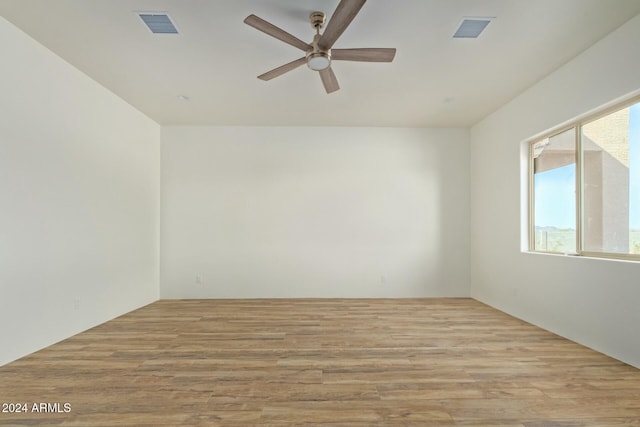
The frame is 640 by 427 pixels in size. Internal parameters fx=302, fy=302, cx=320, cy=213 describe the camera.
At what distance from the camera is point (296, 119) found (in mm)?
4828

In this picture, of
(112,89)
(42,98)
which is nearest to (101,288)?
(42,98)

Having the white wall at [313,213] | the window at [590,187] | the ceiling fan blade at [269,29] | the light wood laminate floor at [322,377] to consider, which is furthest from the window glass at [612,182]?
the ceiling fan blade at [269,29]

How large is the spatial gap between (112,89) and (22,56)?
1.07m

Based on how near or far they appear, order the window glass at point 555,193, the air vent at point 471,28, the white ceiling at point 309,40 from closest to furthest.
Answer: the white ceiling at point 309,40 < the air vent at point 471,28 < the window glass at point 555,193

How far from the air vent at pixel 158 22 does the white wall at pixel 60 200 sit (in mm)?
1206

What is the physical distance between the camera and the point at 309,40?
2773mm

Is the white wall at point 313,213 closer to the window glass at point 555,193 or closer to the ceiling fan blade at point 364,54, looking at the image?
the window glass at point 555,193

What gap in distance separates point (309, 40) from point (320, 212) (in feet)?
9.35

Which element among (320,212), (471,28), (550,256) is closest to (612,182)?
(550,256)

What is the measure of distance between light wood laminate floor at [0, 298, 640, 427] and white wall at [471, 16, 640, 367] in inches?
11.5

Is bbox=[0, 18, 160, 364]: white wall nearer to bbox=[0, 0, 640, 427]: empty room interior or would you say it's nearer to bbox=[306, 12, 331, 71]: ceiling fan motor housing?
bbox=[0, 0, 640, 427]: empty room interior

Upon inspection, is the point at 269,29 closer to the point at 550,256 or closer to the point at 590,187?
the point at 590,187

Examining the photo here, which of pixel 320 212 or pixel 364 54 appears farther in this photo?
pixel 320 212

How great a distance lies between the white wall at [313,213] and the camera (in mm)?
5074
